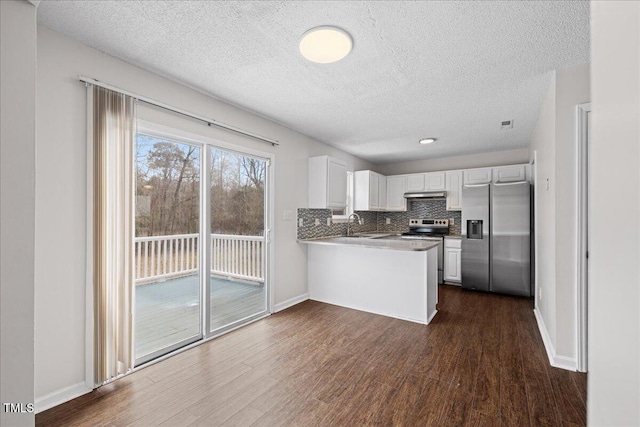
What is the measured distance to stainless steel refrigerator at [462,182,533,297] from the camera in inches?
165

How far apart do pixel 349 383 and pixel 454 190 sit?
432cm

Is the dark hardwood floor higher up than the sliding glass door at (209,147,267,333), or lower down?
lower down

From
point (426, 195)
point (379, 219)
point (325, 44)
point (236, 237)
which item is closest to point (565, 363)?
point (325, 44)

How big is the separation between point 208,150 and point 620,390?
305cm

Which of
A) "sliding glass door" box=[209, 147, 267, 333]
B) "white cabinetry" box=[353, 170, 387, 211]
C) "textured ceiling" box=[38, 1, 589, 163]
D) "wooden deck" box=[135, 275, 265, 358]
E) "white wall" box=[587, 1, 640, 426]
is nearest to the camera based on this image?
"white wall" box=[587, 1, 640, 426]

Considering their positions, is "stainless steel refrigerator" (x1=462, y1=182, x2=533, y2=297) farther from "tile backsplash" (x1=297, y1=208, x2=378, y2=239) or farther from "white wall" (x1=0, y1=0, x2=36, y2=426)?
"white wall" (x1=0, y1=0, x2=36, y2=426)

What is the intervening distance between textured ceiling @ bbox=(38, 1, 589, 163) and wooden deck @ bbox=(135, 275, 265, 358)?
6.34 ft

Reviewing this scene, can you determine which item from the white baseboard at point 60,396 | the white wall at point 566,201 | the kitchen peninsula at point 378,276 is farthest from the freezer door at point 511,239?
the white baseboard at point 60,396

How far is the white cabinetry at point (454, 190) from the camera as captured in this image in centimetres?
530

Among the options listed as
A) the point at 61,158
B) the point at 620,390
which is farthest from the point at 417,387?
the point at 61,158

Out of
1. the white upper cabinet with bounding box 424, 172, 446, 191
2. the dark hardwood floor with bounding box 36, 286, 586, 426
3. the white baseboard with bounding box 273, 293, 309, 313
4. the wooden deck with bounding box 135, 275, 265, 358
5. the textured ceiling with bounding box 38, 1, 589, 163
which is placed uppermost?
the textured ceiling with bounding box 38, 1, 589, 163

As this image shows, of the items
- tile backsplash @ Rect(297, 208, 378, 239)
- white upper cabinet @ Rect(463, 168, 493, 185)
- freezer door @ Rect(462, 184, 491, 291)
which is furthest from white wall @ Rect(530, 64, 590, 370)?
tile backsplash @ Rect(297, 208, 378, 239)

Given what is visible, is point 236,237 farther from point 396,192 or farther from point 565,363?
point 396,192

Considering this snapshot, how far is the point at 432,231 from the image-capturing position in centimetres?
555
